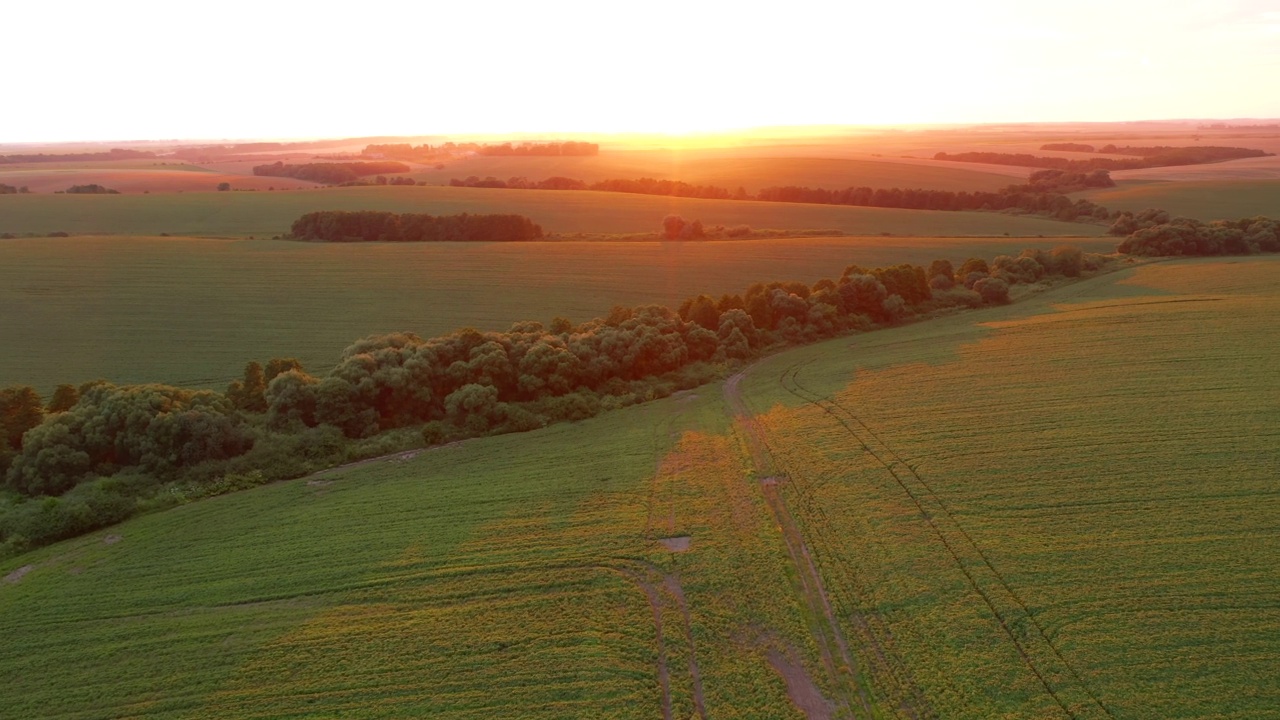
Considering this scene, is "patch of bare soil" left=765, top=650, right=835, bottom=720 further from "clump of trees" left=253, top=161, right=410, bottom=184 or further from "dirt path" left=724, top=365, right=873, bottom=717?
"clump of trees" left=253, top=161, right=410, bottom=184

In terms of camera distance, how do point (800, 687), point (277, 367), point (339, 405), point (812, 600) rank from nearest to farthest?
point (800, 687), point (812, 600), point (339, 405), point (277, 367)

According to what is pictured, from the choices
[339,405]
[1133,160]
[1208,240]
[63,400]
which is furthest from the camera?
[1133,160]

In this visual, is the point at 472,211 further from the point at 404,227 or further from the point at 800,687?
the point at 800,687

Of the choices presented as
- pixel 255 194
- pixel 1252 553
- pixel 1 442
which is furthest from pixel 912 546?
pixel 255 194

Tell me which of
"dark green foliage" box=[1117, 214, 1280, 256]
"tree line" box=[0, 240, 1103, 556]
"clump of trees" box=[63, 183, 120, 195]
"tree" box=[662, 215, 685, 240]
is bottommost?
"tree line" box=[0, 240, 1103, 556]

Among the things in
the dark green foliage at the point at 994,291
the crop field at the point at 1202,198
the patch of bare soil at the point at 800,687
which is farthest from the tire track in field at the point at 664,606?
the crop field at the point at 1202,198

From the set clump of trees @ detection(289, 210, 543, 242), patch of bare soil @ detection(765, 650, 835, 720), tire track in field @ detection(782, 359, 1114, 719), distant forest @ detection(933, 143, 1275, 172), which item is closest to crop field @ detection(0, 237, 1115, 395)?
clump of trees @ detection(289, 210, 543, 242)

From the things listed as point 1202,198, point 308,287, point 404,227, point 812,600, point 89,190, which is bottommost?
point 812,600

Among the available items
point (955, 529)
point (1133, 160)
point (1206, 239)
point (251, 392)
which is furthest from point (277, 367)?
point (1133, 160)
